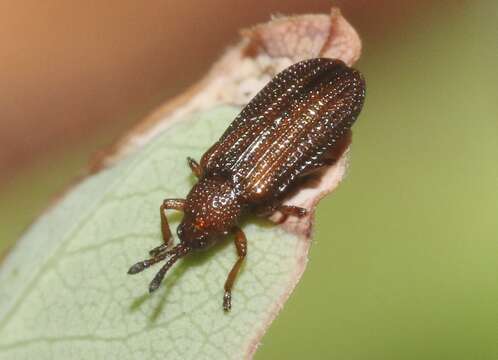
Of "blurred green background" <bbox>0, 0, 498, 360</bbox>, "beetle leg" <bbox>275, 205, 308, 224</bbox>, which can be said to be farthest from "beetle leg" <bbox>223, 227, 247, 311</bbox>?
"blurred green background" <bbox>0, 0, 498, 360</bbox>

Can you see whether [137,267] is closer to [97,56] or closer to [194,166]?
[194,166]

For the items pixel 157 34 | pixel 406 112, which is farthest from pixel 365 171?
pixel 157 34

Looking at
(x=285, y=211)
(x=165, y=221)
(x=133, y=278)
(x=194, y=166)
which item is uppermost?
(x=285, y=211)

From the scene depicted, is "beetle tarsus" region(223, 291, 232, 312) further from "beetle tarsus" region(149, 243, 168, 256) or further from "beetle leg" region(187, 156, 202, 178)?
"beetle leg" region(187, 156, 202, 178)

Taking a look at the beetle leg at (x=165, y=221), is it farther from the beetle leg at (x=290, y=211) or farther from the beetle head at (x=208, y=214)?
the beetle leg at (x=290, y=211)

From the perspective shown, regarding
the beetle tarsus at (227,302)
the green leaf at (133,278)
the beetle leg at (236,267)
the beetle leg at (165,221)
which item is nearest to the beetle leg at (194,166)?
the green leaf at (133,278)

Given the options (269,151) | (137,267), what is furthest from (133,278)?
(269,151)

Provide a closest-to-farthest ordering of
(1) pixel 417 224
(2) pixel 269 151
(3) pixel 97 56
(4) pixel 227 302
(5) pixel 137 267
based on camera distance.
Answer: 1. (4) pixel 227 302
2. (5) pixel 137 267
3. (2) pixel 269 151
4. (1) pixel 417 224
5. (3) pixel 97 56
